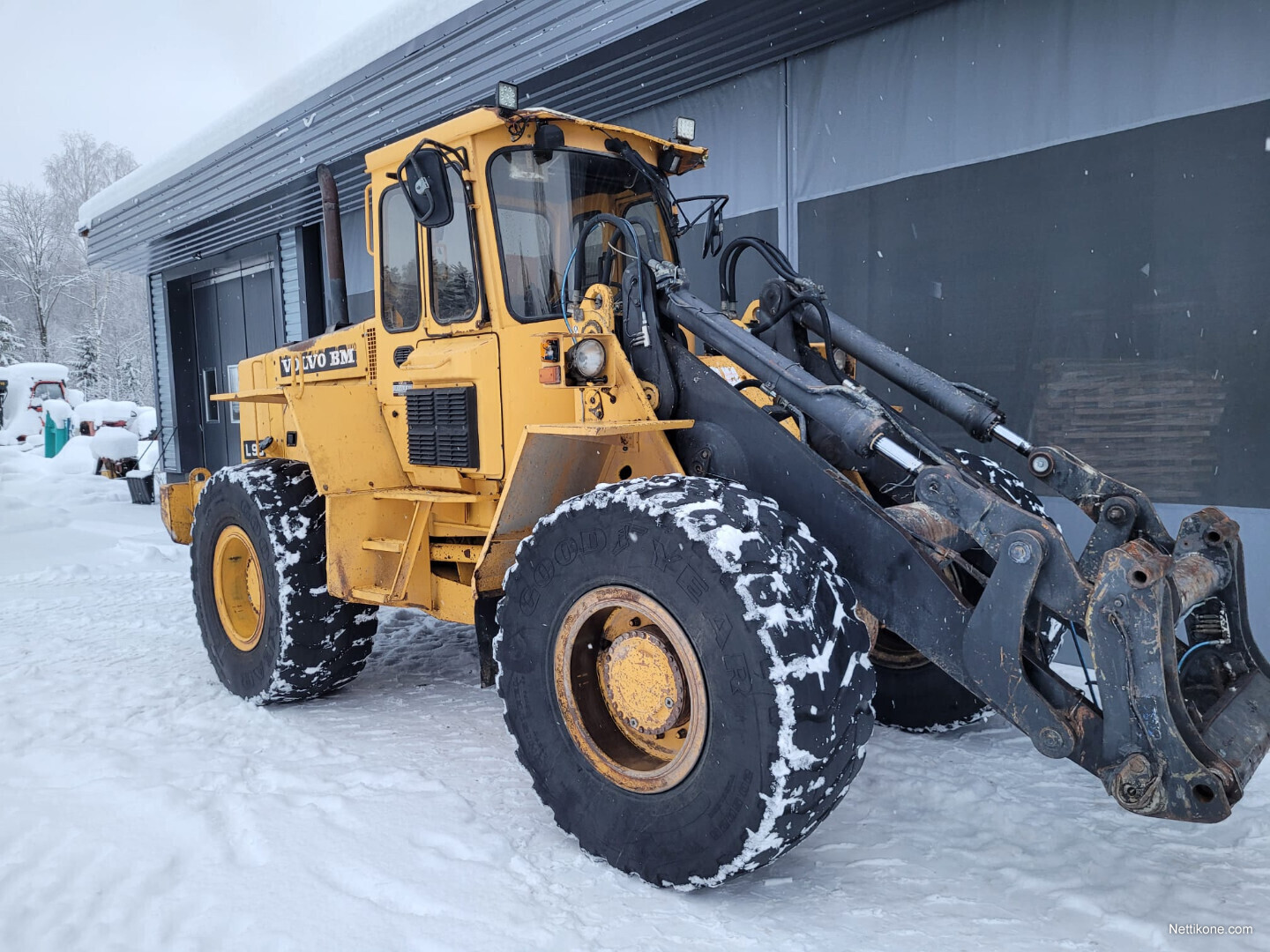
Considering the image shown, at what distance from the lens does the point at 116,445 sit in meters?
15.8

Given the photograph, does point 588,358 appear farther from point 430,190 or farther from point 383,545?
point 383,545

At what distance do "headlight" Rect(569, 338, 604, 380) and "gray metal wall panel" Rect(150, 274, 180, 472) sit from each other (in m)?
15.0

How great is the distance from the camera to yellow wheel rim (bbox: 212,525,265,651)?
15.9 ft

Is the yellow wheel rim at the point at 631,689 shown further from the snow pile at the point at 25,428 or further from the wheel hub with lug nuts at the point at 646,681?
the snow pile at the point at 25,428

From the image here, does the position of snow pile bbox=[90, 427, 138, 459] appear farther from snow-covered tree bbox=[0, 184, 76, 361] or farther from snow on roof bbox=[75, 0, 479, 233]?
snow-covered tree bbox=[0, 184, 76, 361]

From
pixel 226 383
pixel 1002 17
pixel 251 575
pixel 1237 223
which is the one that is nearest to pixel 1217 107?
pixel 1237 223

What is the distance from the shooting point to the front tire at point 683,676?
2514 mm

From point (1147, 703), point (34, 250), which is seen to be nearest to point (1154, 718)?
point (1147, 703)

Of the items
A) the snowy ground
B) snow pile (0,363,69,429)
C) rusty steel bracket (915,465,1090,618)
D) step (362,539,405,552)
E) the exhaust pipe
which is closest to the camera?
rusty steel bracket (915,465,1090,618)

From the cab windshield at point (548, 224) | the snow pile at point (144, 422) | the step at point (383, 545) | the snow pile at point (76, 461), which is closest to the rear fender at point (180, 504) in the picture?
the step at point (383, 545)

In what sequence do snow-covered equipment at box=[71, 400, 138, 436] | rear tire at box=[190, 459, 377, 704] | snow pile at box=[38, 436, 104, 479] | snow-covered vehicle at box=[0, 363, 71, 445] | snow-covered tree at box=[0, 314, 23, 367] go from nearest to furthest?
rear tire at box=[190, 459, 377, 704] < snow pile at box=[38, 436, 104, 479] < snow-covered equipment at box=[71, 400, 138, 436] < snow-covered vehicle at box=[0, 363, 71, 445] < snow-covered tree at box=[0, 314, 23, 367]

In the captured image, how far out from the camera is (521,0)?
6.85 meters

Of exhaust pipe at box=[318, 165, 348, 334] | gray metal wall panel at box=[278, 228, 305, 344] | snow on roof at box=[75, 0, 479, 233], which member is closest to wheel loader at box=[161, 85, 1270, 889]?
exhaust pipe at box=[318, 165, 348, 334]

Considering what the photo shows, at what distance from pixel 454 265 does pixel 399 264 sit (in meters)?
0.51
